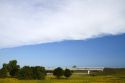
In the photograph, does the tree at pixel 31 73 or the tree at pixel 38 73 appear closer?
the tree at pixel 31 73

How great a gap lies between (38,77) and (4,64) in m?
29.1

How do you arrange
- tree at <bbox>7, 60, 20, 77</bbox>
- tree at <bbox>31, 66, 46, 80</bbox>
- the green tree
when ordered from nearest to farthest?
1. tree at <bbox>31, 66, 46, 80</bbox>
2. the green tree
3. tree at <bbox>7, 60, 20, 77</bbox>

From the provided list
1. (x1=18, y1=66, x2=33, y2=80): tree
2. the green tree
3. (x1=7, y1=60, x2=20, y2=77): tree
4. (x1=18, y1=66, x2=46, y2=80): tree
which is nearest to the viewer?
(x1=18, y1=66, x2=33, y2=80): tree

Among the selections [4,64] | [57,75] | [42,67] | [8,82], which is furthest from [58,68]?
[8,82]

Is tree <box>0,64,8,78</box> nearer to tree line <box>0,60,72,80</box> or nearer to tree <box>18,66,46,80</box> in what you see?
tree line <box>0,60,72,80</box>

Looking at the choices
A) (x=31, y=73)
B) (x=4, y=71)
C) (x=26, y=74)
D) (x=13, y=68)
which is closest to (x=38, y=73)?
(x=31, y=73)

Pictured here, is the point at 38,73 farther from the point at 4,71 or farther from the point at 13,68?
the point at 4,71

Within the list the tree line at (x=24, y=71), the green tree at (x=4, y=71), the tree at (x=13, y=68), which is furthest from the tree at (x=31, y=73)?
the green tree at (x=4, y=71)

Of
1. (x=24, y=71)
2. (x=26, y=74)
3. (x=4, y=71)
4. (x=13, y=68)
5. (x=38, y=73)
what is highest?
(x=13, y=68)

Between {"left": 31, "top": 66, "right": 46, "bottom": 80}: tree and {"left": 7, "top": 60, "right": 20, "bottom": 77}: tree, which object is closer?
{"left": 31, "top": 66, "right": 46, "bottom": 80}: tree

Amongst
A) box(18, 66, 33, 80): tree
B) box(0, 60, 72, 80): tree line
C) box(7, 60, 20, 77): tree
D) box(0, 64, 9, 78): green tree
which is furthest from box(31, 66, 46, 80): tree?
box(0, 64, 9, 78): green tree

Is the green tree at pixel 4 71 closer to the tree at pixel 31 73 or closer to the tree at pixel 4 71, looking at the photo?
the tree at pixel 4 71

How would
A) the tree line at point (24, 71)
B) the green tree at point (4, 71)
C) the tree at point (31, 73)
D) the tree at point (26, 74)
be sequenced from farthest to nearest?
the green tree at point (4, 71), the tree line at point (24, 71), the tree at point (31, 73), the tree at point (26, 74)

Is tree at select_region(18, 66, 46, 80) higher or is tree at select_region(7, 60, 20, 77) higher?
tree at select_region(7, 60, 20, 77)
